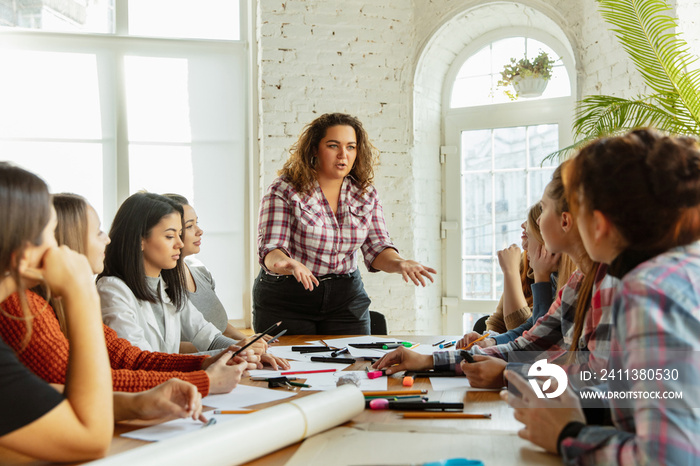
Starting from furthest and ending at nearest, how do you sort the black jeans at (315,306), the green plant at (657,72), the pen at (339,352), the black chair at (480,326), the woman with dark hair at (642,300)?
the green plant at (657,72), the black chair at (480,326), the black jeans at (315,306), the pen at (339,352), the woman with dark hair at (642,300)

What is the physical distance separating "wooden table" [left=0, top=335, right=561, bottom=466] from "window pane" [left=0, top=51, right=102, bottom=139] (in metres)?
3.60

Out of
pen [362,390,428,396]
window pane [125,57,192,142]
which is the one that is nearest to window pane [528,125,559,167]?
window pane [125,57,192,142]

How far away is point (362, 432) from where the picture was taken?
109cm

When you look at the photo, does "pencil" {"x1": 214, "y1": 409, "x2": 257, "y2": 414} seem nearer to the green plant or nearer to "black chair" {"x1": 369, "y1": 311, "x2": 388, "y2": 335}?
"black chair" {"x1": 369, "y1": 311, "x2": 388, "y2": 335}

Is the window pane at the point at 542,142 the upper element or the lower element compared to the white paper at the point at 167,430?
upper

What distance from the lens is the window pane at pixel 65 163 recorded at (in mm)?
4320

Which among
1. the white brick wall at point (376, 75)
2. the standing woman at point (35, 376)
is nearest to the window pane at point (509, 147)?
the white brick wall at point (376, 75)

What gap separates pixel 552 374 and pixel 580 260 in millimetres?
307

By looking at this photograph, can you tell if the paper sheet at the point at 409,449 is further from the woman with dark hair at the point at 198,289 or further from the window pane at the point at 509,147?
the window pane at the point at 509,147

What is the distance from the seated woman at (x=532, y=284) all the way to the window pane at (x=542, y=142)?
2.12 metres

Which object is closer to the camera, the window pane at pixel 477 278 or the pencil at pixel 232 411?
the pencil at pixel 232 411

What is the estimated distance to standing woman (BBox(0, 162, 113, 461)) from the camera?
88 cm

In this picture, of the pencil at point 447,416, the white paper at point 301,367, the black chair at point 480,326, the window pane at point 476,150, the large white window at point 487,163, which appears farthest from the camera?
the window pane at point 476,150

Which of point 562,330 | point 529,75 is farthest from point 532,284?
point 529,75
